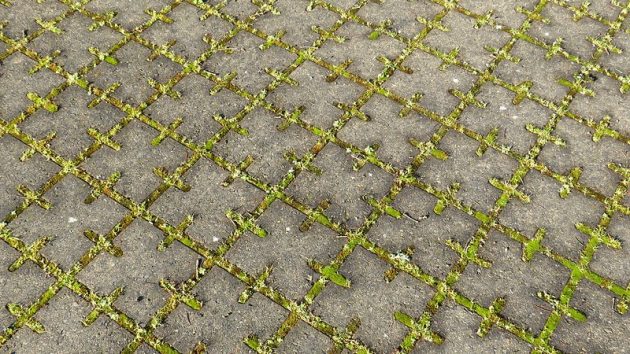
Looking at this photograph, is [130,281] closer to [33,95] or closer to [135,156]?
[135,156]

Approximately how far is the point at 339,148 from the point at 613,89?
2.19m

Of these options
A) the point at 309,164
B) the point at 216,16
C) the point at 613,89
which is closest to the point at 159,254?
the point at 309,164

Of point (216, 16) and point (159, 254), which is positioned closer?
point (159, 254)

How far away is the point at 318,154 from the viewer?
4.26 m

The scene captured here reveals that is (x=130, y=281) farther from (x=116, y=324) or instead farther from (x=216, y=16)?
(x=216, y=16)

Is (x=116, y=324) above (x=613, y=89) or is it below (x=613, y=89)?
below

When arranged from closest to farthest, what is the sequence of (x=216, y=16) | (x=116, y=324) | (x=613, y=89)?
(x=116, y=324) < (x=613, y=89) < (x=216, y=16)

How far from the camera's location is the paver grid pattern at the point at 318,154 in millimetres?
3559

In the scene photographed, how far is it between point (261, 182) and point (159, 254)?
2.60ft

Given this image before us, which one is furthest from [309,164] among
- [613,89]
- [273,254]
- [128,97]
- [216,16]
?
[613,89]

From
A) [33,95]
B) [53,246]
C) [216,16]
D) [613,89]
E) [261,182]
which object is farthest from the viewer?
[216,16]

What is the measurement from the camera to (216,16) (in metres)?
5.13

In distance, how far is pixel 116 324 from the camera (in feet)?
11.3

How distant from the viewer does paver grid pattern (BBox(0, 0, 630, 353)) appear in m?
3.56
